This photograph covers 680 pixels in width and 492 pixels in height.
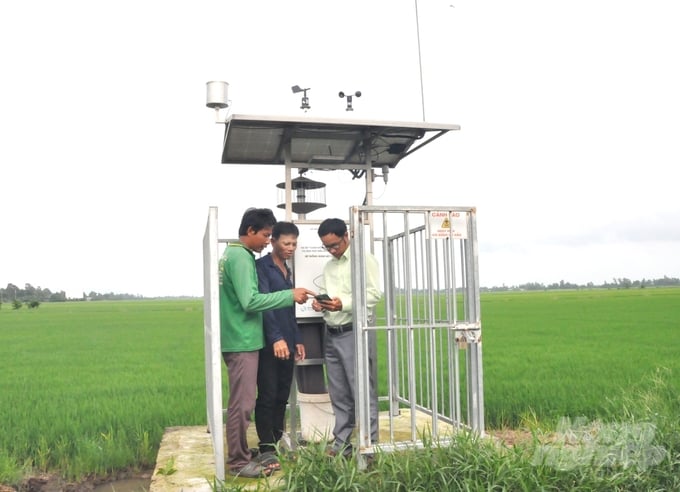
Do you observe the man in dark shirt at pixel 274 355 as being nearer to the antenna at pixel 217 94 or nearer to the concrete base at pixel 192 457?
the concrete base at pixel 192 457

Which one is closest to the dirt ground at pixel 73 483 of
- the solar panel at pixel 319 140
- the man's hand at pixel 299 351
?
the man's hand at pixel 299 351

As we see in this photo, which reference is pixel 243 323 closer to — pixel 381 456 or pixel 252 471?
pixel 252 471

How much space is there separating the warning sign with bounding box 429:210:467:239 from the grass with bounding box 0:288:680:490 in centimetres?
133

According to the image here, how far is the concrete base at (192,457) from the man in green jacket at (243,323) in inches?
8.4

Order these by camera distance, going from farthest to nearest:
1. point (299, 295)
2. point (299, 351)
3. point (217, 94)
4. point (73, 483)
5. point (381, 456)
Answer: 1. point (73, 483)
2. point (217, 94)
3. point (299, 351)
4. point (299, 295)
5. point (381, 456)

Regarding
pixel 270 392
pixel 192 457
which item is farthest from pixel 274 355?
pixel 192 457

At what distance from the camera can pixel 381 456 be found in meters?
3.93

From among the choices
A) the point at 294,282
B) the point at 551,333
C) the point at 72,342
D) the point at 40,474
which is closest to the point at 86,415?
the point at 40,474

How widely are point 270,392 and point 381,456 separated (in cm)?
93

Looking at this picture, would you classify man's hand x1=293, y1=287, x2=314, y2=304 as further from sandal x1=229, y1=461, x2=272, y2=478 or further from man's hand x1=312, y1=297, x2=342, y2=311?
sandal x1=229, y1=461, x2=272, y2=478

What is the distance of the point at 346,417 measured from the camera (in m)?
4.49

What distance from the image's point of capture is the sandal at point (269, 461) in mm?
4367

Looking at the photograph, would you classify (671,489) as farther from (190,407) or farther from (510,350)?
(510,350)

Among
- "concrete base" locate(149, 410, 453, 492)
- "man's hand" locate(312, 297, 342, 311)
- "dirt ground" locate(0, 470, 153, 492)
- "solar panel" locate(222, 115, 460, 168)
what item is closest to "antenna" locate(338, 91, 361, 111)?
"solar panel" locate(222, 115, 460, 168)
